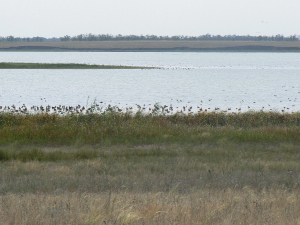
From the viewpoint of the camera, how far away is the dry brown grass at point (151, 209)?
6.08m

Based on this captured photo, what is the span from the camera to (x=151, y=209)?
6.59m

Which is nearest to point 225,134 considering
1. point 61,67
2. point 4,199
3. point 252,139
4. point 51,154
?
point 252,139

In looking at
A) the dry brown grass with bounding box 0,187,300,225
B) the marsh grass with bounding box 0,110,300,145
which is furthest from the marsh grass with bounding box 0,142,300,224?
the marsh grass with bounding box 0,110,300,145

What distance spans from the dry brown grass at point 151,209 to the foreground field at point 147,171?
19mm

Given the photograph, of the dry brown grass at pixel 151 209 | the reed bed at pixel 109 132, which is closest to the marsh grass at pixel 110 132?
the reed bed at pixel 109 132

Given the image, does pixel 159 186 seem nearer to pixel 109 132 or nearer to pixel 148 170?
pixel 148 170

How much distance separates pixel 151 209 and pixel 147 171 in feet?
12.5

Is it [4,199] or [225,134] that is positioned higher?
[4,199]

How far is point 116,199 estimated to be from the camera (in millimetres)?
7191

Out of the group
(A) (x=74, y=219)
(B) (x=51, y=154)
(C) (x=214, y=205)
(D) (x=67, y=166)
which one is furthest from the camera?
(B) (x=51, y=154)

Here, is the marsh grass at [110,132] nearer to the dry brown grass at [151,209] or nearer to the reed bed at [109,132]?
the reed bed at [109,132]

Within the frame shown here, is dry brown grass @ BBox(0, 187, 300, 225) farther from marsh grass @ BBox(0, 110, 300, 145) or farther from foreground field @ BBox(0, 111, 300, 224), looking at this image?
marsh grass @ BBox(0, 110, 300, 145)

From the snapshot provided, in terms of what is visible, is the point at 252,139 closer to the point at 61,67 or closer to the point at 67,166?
the point at 67,166

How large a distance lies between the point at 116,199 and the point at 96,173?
9.73 ft
